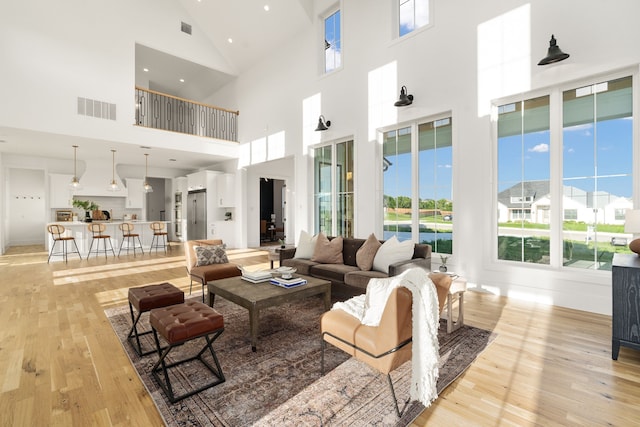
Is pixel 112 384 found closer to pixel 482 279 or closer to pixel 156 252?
pixel 482 279

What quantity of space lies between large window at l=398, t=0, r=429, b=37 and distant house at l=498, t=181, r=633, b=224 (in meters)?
3.19

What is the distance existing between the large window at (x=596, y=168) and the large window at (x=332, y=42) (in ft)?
14.3

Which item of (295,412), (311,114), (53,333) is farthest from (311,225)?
(295,412)

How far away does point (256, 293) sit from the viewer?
293cm

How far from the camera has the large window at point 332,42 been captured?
660 cm

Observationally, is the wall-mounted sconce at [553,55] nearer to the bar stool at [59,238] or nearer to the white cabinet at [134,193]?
the bar stool at [59,238]

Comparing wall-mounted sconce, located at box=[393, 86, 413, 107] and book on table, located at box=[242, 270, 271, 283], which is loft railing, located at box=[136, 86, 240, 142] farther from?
book on table, located at box=[242, 270, 271, 283]

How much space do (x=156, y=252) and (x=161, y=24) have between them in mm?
6277

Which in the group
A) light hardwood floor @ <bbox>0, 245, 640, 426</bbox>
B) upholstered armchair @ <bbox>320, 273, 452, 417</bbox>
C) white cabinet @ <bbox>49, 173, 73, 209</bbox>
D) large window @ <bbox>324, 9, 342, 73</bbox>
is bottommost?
light hardwood floor @ <bbox>0, 245, 640, 426</bbox>

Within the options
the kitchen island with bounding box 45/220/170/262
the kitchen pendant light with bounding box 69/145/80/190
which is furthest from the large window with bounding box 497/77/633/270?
the kitchen pendant light with bounding box 69/145/80/190

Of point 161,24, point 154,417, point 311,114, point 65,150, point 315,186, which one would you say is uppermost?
point 161,24

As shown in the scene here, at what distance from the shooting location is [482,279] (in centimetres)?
444

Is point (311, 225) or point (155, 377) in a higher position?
point (311, 225)

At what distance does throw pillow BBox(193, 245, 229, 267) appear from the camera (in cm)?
438
